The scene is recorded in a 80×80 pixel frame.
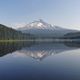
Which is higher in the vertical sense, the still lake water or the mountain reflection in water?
the still lake water

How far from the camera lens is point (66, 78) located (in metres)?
16.7

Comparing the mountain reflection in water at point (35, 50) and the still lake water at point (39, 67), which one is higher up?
the still lake water at point (39, 67)

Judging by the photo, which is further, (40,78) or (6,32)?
(6,32)

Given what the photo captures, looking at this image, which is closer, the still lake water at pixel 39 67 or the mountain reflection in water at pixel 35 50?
the still lake water at pixel 39 67

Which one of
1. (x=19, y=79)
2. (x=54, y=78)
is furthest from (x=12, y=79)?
(x=54, y=78)

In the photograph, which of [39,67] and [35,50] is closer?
[39,67]

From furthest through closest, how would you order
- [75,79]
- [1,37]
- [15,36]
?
[15,36]
[1,37]
[75,79]

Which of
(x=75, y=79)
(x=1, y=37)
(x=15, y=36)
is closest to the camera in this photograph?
(x=75, y=79)

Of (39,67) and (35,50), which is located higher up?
(39,67)

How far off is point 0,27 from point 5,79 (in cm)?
15434

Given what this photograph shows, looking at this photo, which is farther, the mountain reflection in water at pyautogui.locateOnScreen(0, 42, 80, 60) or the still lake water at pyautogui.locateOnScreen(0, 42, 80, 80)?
the mountain reflection in water at pyautogui.locateOnScreen(0, 42, 80, 60)

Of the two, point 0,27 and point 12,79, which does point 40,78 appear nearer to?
point 12,79

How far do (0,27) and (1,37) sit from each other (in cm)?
1126

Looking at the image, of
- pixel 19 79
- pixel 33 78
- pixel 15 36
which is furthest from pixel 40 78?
pixel 15 36
